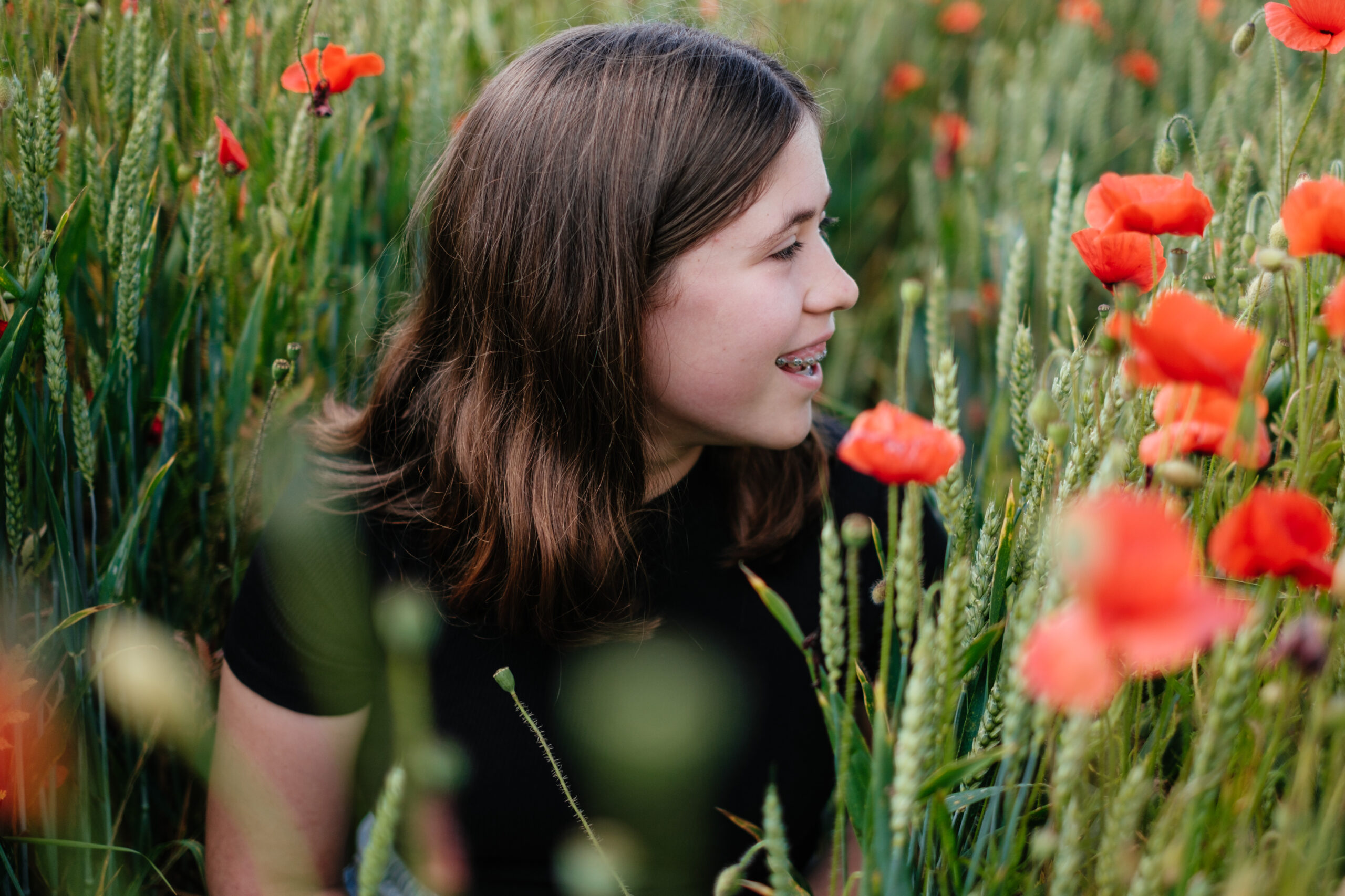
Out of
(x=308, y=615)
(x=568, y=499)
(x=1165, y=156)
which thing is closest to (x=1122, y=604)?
(x=1165, y=156)

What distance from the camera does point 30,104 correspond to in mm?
766

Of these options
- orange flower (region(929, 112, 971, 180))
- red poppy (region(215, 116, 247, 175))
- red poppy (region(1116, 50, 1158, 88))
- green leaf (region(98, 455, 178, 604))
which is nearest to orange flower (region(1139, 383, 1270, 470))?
green leaf (region(98, 455, 178, 604))

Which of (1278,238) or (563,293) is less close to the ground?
(1278,238)

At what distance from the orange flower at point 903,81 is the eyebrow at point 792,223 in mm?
1412

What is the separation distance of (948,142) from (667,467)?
131 centimetres

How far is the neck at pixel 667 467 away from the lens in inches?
36.7

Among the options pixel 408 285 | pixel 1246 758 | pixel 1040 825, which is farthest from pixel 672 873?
pixel 408 285

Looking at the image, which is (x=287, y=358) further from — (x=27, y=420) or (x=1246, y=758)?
(x=1246, y=758)

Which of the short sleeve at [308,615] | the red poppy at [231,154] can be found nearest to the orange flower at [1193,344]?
the short sleeve at [308,615]

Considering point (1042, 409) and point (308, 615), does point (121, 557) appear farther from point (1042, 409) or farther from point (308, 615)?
point (1042, 409)

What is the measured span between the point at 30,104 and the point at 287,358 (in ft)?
1.02

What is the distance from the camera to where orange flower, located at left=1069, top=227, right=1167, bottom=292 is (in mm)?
543

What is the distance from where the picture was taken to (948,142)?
194cm

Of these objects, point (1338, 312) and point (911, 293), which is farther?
point (911, 293)
